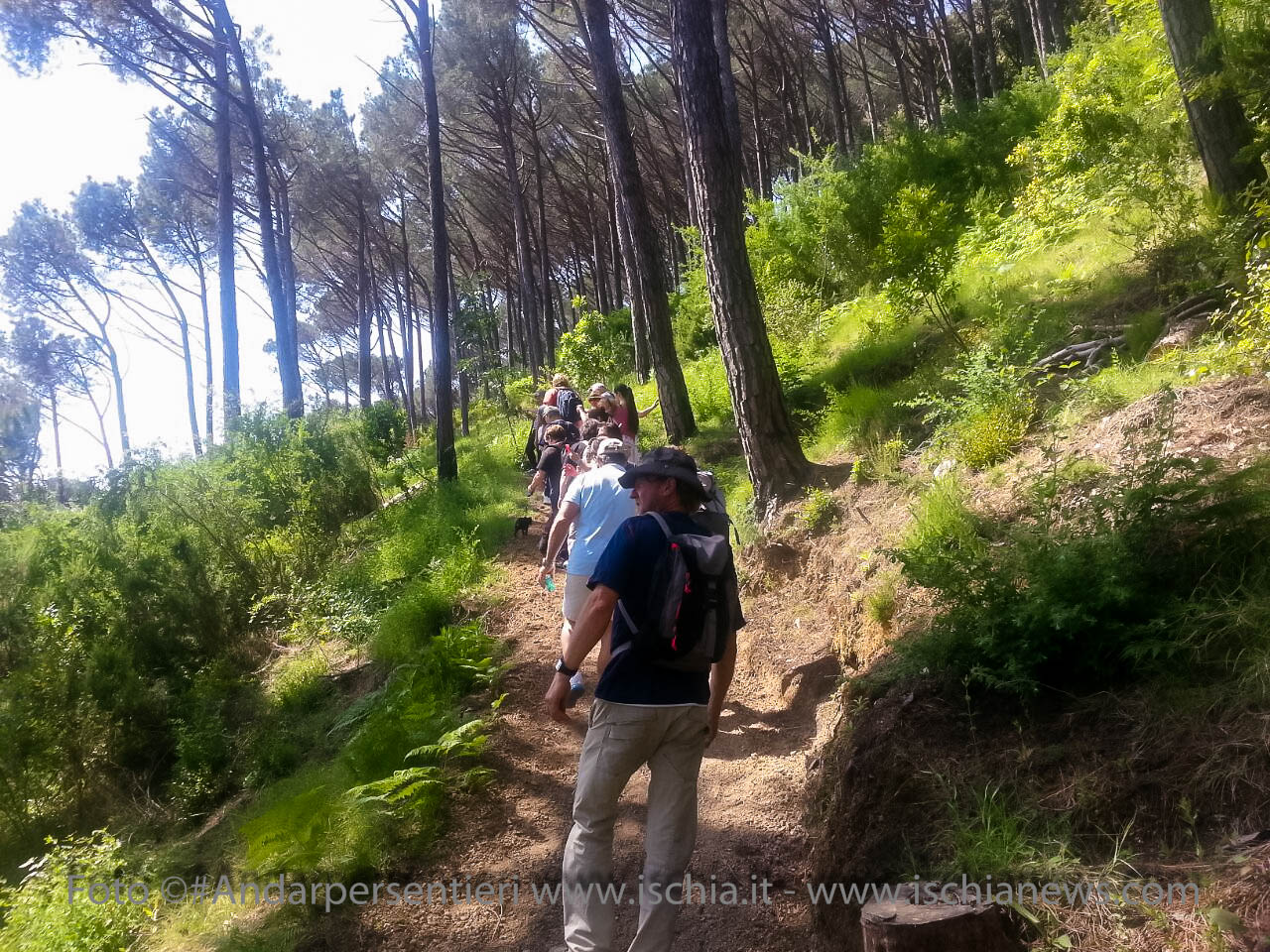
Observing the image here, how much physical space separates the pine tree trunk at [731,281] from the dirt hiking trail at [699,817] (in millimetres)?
1235

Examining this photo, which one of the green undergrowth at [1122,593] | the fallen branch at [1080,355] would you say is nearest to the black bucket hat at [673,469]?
the green undergrowth at [1122,593]

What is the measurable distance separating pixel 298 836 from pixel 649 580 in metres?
2.68

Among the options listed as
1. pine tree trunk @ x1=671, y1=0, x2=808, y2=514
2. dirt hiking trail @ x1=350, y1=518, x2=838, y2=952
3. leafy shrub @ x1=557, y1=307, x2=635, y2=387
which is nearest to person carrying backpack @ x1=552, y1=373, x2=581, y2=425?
pine tree trunk @ x1=671, y1=0, x2=808, y2=514

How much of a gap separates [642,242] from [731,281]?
13.4 feet

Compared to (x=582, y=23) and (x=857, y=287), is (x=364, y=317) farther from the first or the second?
(x=857, y=287)

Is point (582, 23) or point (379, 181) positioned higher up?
point (379, 181)

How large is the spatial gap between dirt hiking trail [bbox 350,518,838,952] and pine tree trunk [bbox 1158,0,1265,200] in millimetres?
4570

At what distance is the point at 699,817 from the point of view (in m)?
4.31

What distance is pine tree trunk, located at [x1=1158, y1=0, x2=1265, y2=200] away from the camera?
5.98 meters

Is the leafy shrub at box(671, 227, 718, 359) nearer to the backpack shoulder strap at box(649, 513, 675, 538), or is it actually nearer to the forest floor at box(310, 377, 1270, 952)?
the forest floor at box(310, 377, 1270, 952)

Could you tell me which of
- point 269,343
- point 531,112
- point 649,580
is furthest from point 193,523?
point 269,343

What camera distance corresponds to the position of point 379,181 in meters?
25.5

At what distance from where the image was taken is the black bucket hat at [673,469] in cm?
314

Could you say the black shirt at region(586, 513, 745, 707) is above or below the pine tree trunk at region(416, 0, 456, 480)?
below
